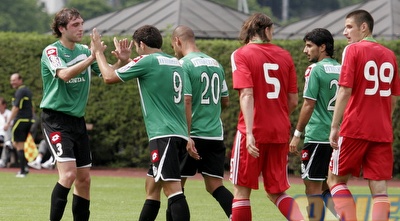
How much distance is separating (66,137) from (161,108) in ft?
4.01

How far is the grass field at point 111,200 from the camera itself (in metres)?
12.6

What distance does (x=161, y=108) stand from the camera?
367 inches

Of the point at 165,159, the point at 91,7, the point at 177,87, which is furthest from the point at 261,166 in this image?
the point at 91,7

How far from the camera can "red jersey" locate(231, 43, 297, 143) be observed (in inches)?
352

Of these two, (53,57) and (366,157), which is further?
(53,57)

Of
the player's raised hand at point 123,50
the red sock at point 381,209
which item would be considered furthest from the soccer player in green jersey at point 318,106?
the player's raised hand at point 123,50

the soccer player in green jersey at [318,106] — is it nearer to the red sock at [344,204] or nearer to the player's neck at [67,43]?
the red sock at [344,204]

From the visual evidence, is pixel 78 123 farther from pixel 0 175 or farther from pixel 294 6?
pixel 294 6

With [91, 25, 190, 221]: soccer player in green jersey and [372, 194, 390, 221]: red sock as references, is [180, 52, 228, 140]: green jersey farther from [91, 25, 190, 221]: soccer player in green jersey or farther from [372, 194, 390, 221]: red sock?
[372, 194, 390, 221]: red sock

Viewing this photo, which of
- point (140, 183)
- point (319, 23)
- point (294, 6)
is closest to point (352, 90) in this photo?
point (140, 183)

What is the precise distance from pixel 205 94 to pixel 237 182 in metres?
1.98

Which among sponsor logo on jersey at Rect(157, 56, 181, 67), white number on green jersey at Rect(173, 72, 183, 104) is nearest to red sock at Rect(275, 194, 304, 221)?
white number on green jersey at Rect(173, 72, 183, 104)

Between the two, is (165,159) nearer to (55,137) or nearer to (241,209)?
(241,209)

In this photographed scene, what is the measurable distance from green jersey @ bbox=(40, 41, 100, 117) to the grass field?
2.46m
